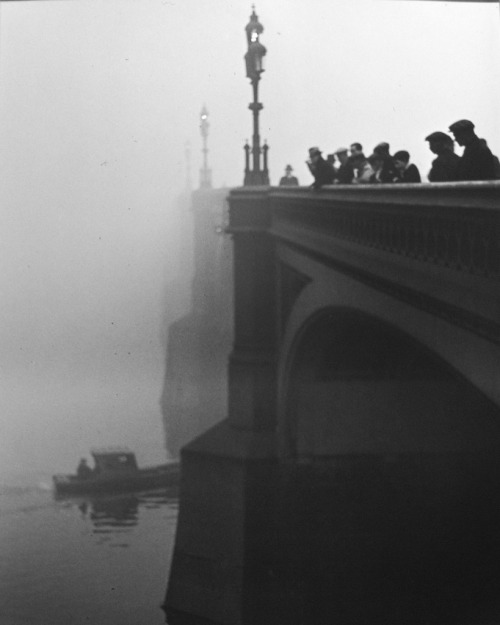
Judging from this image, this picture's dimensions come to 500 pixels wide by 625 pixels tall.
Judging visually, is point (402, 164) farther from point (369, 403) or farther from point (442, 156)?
point (369, 403)

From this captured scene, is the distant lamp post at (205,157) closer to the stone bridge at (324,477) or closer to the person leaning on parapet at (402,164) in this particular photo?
the stone bridge at (324,477)

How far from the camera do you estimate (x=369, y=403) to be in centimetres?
1547

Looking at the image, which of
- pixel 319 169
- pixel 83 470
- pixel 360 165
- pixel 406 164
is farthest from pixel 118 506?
pixel 406 164

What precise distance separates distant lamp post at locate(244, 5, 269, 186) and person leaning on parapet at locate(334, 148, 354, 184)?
3.56 ft

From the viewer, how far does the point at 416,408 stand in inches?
604

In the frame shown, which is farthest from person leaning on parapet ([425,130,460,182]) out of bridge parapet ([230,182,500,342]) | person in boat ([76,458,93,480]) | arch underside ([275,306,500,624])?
person in boat ([76,458,93,480])

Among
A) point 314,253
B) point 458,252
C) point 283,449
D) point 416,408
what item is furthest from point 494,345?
point 283,449

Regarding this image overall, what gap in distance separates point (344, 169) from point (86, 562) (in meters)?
7.00

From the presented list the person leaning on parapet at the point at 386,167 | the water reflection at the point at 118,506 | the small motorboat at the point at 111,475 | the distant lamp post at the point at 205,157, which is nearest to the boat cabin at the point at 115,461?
the small motorboat at the point at 111,475

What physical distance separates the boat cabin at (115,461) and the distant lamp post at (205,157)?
250cm

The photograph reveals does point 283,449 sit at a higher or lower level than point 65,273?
lower

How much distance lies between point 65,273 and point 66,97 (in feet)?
4.84

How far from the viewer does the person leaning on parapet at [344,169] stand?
12398mm

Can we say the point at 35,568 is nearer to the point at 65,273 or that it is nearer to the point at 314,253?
the point at 65,273
